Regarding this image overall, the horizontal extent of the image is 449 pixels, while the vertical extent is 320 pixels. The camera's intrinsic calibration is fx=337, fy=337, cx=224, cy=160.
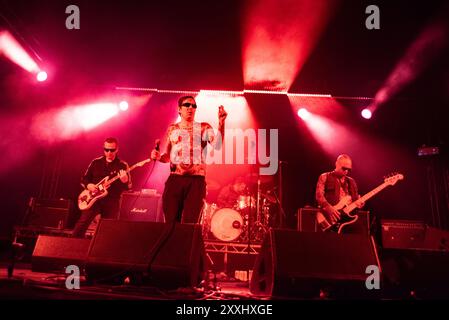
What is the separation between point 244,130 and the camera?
32.3 feet

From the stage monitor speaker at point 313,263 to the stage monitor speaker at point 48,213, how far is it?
5683 millimetres

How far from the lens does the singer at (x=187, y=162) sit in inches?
150

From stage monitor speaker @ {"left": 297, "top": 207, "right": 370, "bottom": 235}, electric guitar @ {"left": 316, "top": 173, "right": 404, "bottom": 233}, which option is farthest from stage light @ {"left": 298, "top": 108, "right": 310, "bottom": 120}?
electric guitar @ {"left": 316, "top": 173, "right": 404, "bottom": 233}

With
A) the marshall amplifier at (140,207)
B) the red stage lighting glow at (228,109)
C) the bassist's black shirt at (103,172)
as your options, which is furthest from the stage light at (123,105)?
the bassist's black shirt at (103,172)

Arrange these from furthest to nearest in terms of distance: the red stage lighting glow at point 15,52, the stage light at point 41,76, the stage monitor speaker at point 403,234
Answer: the stage light at point 41,76 → the stage monitor speaker at point 403,234 → the red stage lighting glow at point 15,52

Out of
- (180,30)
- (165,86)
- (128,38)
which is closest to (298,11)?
(180,30)

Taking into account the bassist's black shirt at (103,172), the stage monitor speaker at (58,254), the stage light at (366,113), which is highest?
the stage light at (366,113)

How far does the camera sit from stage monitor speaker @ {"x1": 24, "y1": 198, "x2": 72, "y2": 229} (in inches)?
301

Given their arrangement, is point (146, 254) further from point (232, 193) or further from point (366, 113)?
point (366, 113)

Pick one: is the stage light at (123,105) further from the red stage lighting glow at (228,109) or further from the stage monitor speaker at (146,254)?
the stage monitor speaker at (146,254)

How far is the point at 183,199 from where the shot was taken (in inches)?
152

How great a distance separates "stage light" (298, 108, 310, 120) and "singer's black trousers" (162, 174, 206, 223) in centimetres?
627

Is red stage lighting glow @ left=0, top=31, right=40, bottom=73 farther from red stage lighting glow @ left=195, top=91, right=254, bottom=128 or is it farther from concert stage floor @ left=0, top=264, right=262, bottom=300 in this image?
concert stage floor @ left=0, top=264, right=262, bottom=300
